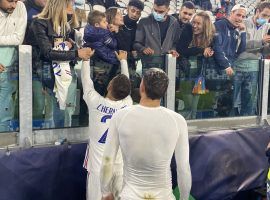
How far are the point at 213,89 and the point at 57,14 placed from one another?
2873 millimetres

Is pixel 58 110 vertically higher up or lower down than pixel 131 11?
lower down

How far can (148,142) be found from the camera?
131 inches

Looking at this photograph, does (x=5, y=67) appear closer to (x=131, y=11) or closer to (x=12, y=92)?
(x=12, y=92)

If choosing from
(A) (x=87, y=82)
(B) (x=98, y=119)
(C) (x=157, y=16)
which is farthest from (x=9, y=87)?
(C) (x=157, y=16)

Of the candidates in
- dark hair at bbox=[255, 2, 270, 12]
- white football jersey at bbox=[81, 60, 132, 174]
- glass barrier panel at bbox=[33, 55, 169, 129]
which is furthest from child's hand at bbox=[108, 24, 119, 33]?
dark hair at bbox=[255, 2, 270, 12]

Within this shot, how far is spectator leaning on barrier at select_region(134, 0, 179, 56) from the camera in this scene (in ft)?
19.8

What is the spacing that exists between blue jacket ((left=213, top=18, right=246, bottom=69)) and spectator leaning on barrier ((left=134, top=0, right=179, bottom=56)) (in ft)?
2.87

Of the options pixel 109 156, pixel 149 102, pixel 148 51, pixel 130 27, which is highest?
pixel 130 27

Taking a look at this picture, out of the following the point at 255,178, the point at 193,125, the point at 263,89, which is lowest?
the point at 255,178

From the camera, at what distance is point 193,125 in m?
6.63

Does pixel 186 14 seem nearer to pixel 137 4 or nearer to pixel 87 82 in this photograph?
pixel 137 4

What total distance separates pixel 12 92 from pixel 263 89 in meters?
4.32

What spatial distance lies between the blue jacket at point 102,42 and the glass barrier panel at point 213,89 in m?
1.16

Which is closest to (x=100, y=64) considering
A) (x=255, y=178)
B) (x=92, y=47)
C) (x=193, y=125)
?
(x=92, y=47)
